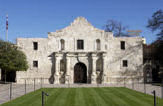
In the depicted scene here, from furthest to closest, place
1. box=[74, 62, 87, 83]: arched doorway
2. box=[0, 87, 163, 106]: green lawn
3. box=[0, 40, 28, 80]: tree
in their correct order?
box=[74, 62, 87, 83]: arched doorway → box=[0, 40, 28, 80]: tree → box=[0, 87, 163, 106]: green lawn

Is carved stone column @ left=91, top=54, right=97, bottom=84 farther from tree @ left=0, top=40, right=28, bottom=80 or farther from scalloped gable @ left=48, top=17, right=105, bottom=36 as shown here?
tree @ left=0, top=40, right=28, bottom=80

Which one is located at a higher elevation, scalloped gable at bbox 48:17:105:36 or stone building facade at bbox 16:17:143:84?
scalloped gable at bbox 48:17:105:36

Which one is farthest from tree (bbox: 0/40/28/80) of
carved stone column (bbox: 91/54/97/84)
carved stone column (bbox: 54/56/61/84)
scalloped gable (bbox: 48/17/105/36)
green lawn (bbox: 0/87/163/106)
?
green lawn (bbox: 0/87/163/106)

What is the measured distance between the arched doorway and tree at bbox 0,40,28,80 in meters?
7.37

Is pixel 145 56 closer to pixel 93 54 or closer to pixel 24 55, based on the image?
pixel 93 54

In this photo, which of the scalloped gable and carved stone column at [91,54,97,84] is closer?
carved stone column at [91,54,97,84]

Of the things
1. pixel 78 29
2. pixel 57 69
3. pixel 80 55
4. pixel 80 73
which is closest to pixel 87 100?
pixel 57 69

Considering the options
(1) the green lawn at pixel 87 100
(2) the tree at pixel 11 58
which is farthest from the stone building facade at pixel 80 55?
(1) the green lawn at pixel 87 100

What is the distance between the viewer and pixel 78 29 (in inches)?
1299

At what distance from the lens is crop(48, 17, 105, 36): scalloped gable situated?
108ft

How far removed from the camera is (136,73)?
32844 mm

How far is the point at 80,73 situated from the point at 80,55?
2.78 meters

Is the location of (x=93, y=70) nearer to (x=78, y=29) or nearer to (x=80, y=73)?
(x=80, y=73)

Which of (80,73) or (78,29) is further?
(78,29)
